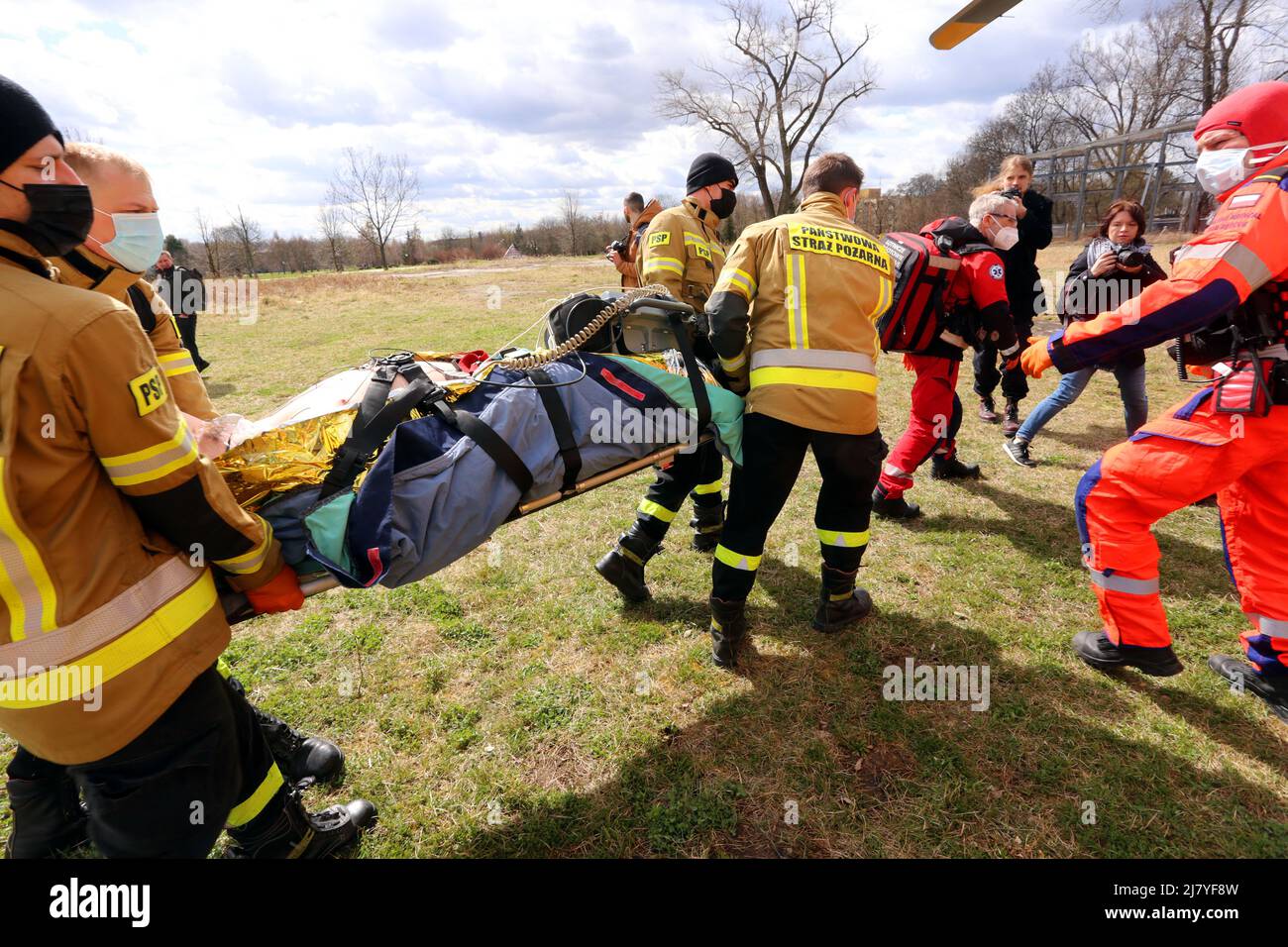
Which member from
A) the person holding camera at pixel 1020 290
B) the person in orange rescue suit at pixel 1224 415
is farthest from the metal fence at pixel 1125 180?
the person in orange rescue suit at pixel 1224 415

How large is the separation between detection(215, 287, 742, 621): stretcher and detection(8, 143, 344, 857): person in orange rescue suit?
592 mm

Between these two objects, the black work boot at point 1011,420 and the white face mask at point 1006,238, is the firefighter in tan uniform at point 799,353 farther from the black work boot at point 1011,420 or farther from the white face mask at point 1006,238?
the black work boot at point 1011,420

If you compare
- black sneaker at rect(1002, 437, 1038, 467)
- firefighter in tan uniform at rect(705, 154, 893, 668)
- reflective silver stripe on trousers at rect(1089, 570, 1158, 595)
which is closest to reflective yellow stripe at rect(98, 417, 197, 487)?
firefighter in tan uniform at rect(705, 154, 893, 668)

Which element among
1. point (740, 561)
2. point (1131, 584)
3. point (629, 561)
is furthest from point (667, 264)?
point (1131, 584)

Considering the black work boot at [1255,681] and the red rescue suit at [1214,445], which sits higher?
the red rescue suit at [1214,445]

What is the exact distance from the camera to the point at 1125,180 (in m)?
27.3

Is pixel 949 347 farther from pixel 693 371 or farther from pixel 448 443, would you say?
pixel 448 443

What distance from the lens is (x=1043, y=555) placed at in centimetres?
429

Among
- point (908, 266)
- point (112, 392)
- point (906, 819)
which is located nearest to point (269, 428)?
point (112, 392)

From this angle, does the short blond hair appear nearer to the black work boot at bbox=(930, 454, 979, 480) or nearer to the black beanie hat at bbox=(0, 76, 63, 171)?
the black beanie hat at bbox=(0, 76, 63, 171)

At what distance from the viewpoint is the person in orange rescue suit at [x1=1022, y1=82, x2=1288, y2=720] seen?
2527mm

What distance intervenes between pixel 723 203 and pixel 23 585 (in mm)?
4175

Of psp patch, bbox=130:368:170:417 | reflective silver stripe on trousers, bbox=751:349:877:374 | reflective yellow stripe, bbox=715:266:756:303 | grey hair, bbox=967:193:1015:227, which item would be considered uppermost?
grey hair, bbox=967:193:1015:227

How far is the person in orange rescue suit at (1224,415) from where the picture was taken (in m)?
2.53
